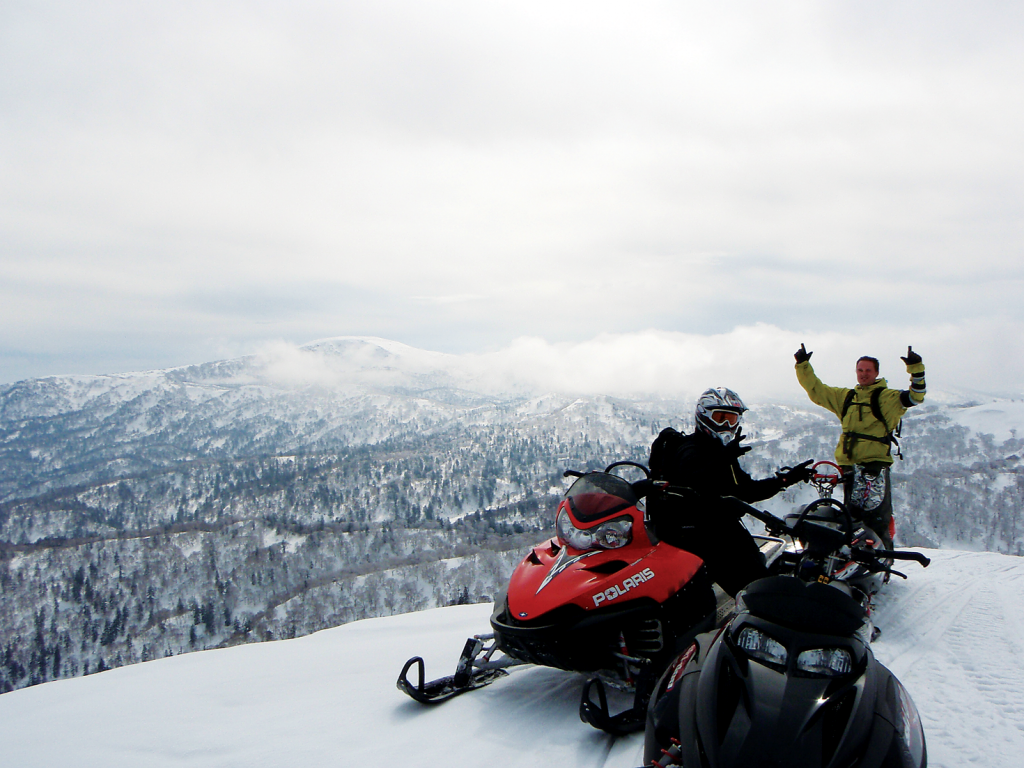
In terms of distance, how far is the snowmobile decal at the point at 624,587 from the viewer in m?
4.20


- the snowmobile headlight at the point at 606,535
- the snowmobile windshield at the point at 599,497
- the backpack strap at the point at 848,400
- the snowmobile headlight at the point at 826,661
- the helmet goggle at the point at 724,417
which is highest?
the helmet goggle at the point at 724,417

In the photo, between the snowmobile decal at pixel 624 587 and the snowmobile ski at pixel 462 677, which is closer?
the snowmobile decal at pixel 624 587

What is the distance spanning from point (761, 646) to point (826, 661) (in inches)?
10.3

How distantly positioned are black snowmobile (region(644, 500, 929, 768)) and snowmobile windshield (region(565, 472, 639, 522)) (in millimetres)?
1845

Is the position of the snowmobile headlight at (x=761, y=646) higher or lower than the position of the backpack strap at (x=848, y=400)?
lower

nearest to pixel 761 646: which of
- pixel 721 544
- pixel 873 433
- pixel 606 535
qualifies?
pixel 606 535

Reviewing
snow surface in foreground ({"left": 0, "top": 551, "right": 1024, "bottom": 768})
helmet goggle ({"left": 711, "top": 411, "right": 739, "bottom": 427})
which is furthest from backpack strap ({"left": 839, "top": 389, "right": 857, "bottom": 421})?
helmet goggle ({"left": 711, "top": 411, "right": 739, "bottom": 427})

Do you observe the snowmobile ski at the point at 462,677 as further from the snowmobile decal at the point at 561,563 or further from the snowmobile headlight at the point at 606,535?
the snowmobile headlight at the point at 606,535

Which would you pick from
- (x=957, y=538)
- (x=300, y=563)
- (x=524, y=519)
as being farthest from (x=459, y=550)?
(x=957, y=538)

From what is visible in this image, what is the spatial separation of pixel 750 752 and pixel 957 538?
12043 cm

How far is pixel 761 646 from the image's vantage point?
2.44 meters

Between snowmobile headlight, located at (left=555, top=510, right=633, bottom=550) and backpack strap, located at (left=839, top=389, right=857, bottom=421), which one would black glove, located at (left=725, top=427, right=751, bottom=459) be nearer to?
snowmobile headlight, located at (left=555, top=510, right=633, bottom=550)

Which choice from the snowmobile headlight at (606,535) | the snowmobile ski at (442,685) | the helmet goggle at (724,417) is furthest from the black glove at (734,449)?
the snowmobile ski at (442,685)

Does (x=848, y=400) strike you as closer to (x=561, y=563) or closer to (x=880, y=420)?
(x=880, y=420)
